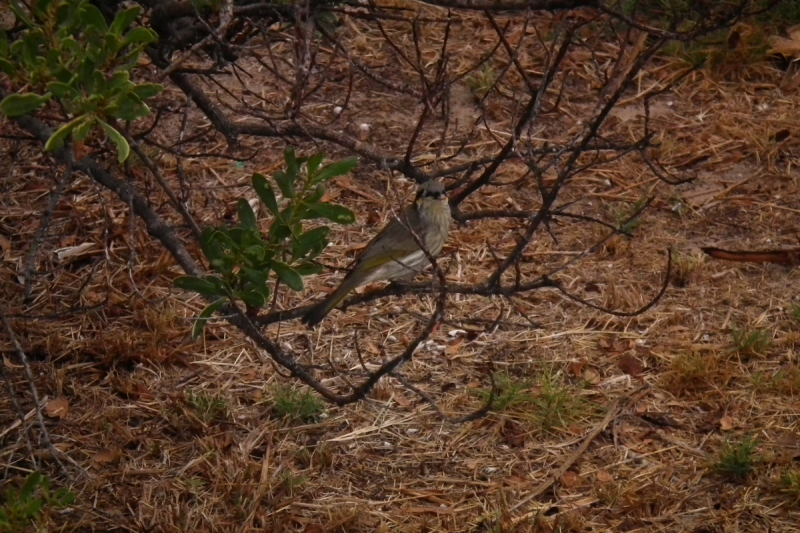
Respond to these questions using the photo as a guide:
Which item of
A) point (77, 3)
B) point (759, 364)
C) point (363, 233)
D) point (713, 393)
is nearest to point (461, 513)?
point (713, 393)

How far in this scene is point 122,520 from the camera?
4.68 meters

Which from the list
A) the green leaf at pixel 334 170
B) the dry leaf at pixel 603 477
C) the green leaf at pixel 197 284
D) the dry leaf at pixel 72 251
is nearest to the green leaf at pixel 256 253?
the green leaf at pixel 197 284

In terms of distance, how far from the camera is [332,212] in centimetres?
359

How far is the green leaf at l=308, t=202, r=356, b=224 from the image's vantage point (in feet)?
11.6

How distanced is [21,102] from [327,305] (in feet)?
7.58

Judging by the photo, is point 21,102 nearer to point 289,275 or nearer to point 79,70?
point 79,70

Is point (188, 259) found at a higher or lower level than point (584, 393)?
higher

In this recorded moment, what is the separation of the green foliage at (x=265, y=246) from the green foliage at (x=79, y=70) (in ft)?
1.96

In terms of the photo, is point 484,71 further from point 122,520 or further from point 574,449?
point 122,520

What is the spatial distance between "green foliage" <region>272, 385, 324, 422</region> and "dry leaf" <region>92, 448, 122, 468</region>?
748mm

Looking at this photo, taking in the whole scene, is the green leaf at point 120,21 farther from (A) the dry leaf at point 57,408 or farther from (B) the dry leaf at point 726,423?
(B) the dry leaf at point 726,423

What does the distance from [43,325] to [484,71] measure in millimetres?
3363

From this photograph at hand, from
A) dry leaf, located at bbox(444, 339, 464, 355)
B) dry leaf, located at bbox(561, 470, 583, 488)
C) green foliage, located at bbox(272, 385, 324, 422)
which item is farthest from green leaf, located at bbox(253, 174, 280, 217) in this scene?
dry leaf, located at bbox(444, 339, 464, 355)

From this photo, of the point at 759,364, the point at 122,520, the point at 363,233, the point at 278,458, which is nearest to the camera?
the point at 122,520
